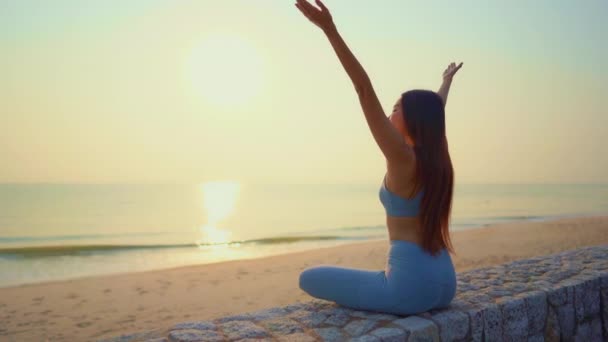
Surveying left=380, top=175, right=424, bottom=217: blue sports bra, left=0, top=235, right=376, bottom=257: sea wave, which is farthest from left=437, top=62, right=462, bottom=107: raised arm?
left=0, top=235, right=376, bottom=257: sea wave

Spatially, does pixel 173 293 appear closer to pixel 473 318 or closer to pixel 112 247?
pixel 473 318

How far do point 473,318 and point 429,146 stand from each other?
1322mm

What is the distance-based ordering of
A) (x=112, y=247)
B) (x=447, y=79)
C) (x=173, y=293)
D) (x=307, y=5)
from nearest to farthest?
(x=307, y=5)
(x=447, y=79)
(x=173, y=293)
(x=112, y=247)

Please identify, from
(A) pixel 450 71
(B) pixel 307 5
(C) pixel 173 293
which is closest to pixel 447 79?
(A) pixel 450 71

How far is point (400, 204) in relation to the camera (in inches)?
115

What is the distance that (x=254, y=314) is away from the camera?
3494mm

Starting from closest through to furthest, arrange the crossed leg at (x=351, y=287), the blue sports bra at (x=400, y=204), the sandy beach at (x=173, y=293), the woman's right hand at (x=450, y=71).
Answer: the blue sports bra at (x=400, y=204)
the crossed leg at (x=351, y=287)
the woman's right hand at (x=450, y=71)
the sandy beach at (x=173, y=293)

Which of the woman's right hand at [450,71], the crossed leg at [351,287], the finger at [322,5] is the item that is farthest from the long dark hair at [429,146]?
the woman's right hand at [450,71]

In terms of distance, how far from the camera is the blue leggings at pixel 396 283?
297 cm

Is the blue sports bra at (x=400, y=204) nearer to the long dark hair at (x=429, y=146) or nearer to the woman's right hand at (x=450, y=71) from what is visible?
the long dark hair at (x=429, y=146)

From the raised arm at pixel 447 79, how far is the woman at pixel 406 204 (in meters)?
1.28

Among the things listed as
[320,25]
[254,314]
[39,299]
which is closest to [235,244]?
[39,299]

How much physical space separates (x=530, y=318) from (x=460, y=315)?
82cm

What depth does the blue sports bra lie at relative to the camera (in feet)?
9.48
